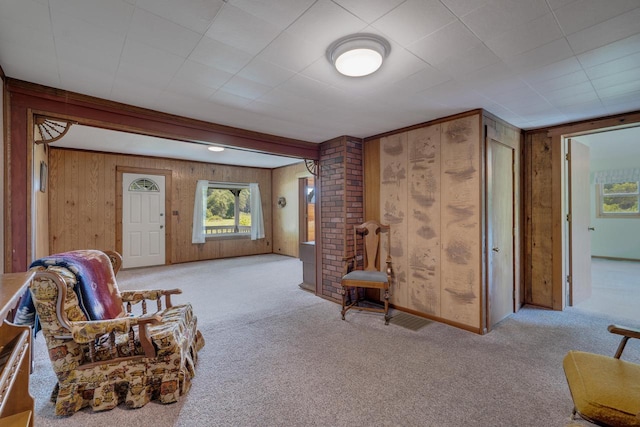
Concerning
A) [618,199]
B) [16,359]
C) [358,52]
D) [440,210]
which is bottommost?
→ [16,359]

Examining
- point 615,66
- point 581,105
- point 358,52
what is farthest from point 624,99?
point 358,52

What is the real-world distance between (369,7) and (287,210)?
20.6ft

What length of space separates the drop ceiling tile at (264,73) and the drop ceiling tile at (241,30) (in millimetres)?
196

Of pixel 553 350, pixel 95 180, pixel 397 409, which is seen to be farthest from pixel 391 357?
pixel 95 180

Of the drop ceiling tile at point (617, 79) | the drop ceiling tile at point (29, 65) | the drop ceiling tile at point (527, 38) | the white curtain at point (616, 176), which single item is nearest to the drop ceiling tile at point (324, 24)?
the drop ceiling tile at point (527, 38)

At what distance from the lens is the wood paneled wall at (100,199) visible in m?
5.24

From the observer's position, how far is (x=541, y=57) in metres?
1.88

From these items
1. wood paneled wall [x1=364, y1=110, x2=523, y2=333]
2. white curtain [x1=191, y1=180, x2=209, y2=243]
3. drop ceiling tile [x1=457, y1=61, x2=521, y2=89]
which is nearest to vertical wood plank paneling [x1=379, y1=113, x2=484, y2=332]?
wood paneled wall [x1=364, y1=110, x2=523, y2=333]

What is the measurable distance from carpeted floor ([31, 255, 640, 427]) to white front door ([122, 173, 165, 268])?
10.5ft

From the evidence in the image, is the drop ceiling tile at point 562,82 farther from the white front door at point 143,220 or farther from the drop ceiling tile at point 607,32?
the white front door at point 143,220

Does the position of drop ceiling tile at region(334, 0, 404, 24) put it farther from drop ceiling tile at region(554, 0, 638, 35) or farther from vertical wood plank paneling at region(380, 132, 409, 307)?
vertical wood plank paneling at region(380, 132, 409, 307)

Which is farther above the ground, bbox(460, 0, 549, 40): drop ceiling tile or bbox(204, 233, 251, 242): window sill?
bbox(460, 0, 549, 40): drop ceiling tile

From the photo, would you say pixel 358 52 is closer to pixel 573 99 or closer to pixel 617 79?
pixel 617 79

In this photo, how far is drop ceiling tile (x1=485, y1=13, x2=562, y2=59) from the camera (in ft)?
5.07
